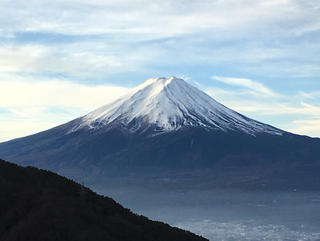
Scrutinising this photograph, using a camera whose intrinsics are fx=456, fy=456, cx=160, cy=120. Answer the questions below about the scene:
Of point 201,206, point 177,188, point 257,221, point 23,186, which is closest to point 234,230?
point 257,221

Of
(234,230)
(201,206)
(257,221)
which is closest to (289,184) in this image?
(201,206)

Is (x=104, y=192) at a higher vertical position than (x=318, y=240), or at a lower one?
higher

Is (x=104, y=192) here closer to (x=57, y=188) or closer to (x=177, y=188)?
(x=177, y=188)

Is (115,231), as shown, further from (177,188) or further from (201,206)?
(177,188)

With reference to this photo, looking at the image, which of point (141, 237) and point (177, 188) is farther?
point (177, 188)

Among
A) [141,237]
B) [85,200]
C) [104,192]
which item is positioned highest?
[104,192]

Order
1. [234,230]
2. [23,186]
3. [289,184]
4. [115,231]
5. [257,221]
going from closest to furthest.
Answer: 1. [115,231]
2. [23,186]
3. [234,230]
4. [257,221]
5. [289,184]

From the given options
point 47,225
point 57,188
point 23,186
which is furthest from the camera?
point 57,188
